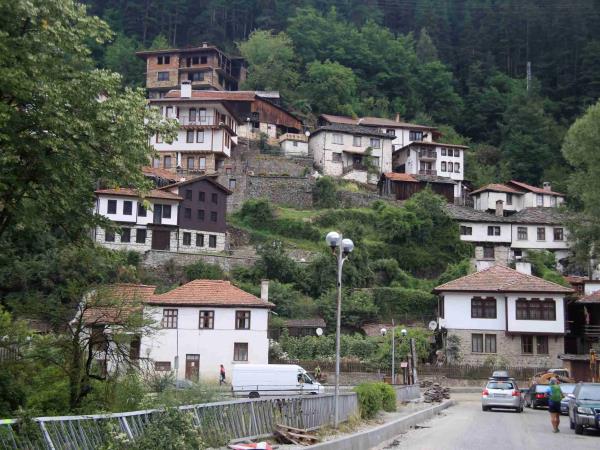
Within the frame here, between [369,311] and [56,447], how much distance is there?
47980mm

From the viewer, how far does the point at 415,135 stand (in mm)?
95188

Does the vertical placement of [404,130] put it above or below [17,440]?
above

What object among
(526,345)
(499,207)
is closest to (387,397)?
(526,345)

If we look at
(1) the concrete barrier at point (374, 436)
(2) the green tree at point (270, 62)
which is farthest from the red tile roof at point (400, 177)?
(1) the concrete barrier at point (374, 436)

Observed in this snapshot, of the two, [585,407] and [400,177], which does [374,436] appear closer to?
[585,407]

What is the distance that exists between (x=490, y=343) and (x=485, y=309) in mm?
2203

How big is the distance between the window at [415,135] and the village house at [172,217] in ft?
112

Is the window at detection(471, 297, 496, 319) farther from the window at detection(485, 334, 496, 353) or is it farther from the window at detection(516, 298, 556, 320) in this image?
the window at detection(516, 298, 556, 320)

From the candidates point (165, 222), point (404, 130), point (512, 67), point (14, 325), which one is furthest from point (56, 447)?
point (512, 67)

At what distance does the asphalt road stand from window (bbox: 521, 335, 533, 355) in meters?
20.2

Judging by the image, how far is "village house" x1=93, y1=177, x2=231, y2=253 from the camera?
6194 cm

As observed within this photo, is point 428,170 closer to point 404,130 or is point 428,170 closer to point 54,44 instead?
point 404,130

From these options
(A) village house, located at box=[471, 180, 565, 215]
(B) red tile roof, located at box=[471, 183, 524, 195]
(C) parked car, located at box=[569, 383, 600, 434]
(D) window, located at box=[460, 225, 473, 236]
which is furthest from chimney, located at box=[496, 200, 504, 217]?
(C) parked car, located at box=[569, 383, 600, 434]

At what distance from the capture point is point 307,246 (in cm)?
6719
